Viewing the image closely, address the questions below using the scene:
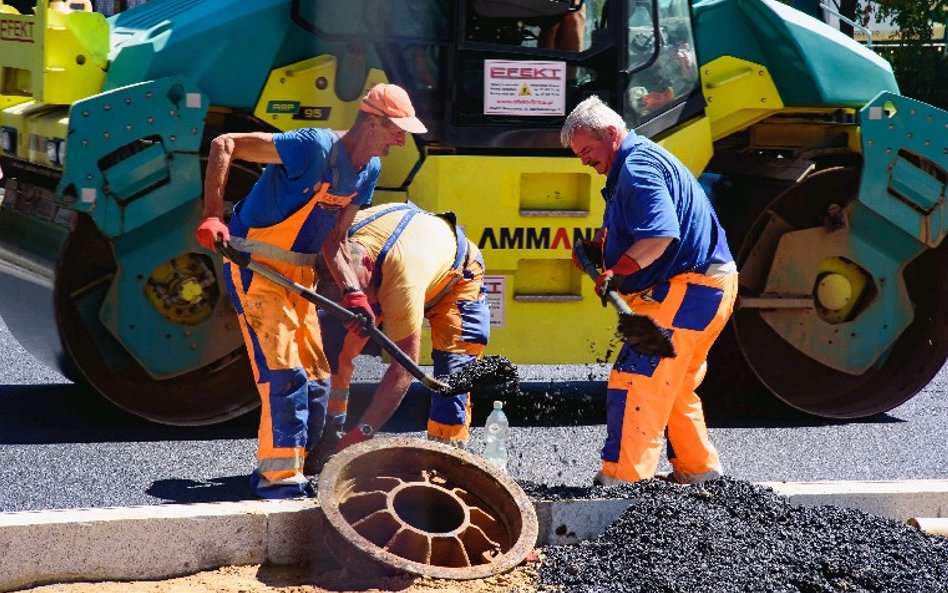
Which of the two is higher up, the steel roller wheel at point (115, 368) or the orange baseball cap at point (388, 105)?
the orange baseball cap at point (388, 105)

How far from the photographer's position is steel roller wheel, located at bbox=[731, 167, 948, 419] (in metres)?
8.17

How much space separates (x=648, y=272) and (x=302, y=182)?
4.51 feet

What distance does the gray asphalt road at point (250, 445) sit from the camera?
6543 mm

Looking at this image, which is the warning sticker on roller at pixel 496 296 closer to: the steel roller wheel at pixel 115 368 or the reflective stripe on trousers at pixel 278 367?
the steel roller wheel at pixel 115 368

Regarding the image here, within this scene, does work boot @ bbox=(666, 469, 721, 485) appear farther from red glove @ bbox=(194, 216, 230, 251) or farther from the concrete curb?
red glove @ bbox=(194, 216, 230, 251)

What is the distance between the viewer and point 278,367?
5.99 meters

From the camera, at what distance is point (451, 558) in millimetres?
5246

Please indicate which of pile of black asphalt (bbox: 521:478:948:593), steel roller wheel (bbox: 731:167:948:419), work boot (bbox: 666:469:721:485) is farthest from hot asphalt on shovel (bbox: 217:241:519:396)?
steel roller wheel (bbox: 731:167:948:419)

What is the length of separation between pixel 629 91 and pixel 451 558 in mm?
3219

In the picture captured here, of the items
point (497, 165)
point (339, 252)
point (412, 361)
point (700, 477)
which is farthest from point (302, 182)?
point (700, 477)

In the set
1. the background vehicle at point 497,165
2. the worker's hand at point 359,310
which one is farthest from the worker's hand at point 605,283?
the background vehicle at point 497,165

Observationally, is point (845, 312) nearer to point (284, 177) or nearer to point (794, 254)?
point (794, 254)

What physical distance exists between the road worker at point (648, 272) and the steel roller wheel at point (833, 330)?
2.00 meters

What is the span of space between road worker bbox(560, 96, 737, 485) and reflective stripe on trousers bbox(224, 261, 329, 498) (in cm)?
117
